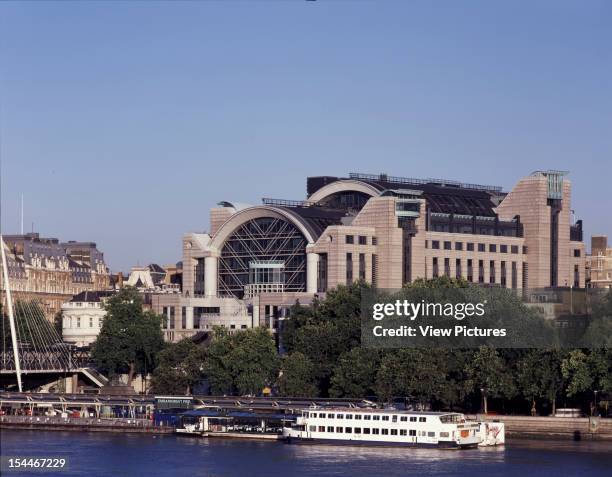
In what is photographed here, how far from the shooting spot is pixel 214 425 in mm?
114562

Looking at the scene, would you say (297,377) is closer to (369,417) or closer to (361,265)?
(369,417)

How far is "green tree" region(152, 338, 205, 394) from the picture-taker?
5276 inches

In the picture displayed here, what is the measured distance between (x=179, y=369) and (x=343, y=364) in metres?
17.8

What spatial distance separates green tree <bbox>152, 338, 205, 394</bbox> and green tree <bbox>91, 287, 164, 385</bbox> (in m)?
8.52

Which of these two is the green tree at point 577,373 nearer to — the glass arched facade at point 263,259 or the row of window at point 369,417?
the row of window at point 369,417

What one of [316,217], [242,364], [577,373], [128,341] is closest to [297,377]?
[242,364]

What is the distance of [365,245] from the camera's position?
158 metres

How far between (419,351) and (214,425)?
14.6 meters

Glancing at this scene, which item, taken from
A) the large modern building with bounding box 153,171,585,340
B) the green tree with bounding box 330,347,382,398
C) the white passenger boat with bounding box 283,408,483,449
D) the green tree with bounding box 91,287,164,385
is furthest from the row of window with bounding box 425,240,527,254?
the white passenger boat with bounding box 283,408,483,449

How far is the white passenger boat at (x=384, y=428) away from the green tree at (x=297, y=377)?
16.1 metres

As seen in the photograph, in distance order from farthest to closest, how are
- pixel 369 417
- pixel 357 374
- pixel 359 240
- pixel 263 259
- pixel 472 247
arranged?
1. pixel 472 247
2. pixel 263 259
3. pixel 359 240
4. pixel 357 374
5. pixel 369 417

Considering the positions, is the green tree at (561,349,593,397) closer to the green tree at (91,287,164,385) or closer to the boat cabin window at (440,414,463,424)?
the boat cabin window at (440,414,463,424)

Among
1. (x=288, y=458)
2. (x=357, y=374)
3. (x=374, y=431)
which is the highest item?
(x=357, y=374)

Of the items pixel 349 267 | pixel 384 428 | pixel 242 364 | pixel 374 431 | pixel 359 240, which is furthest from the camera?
pixel 359 240
